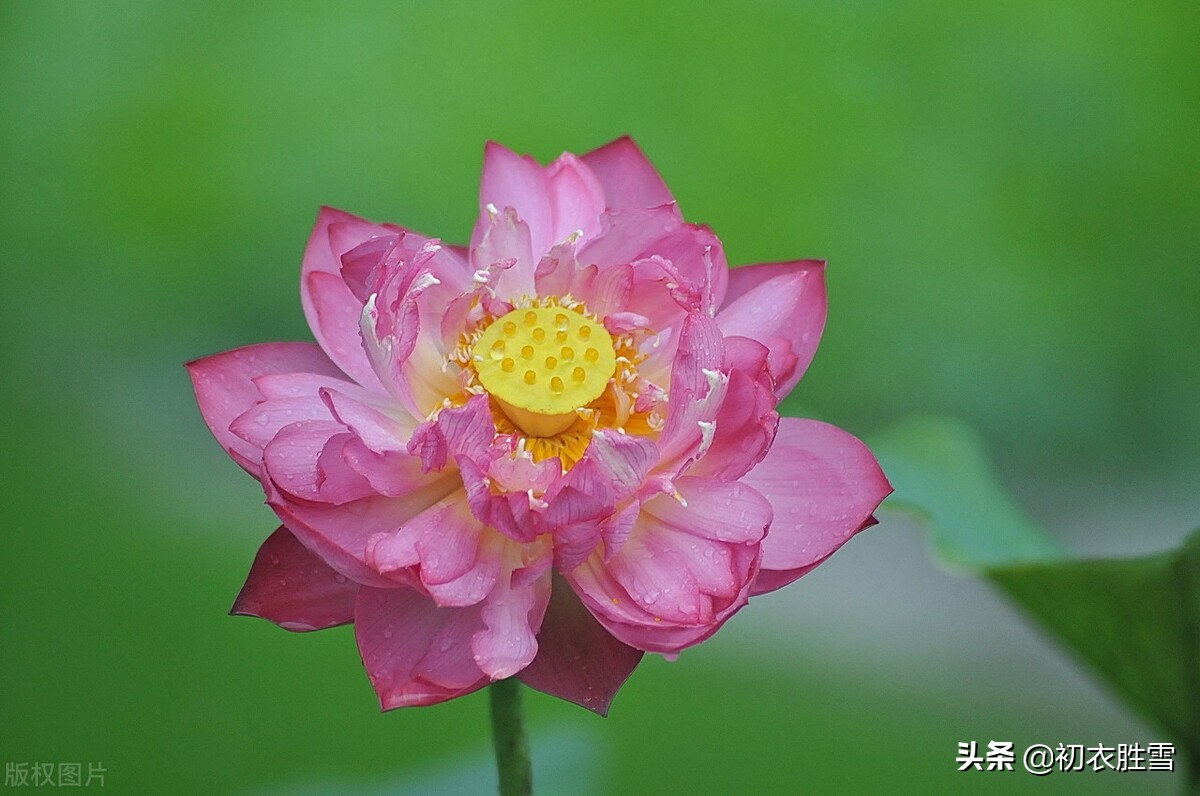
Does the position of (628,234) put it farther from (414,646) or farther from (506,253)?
(414,646)

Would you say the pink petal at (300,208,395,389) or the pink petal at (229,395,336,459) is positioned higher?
the pink petal at (300,208,395,389)

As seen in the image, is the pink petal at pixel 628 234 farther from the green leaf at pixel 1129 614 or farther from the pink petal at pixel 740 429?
the green leaf at pixel 1129 614

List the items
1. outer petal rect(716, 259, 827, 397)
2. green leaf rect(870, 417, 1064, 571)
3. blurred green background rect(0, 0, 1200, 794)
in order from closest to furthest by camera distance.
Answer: outer petal rect(716, 259, 827, 397) → green leaf rect(870, 417, 1064, 571) → blurred green background rect(0, 0, 1200, 794)

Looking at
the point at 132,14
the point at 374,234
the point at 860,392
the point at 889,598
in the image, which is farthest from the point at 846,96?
the point at 374,234

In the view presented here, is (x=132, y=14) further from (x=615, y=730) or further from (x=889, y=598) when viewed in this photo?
(x=889, y=598)

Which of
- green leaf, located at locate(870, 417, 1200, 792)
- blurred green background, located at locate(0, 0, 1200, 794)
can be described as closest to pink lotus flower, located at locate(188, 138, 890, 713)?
green leaf, located at locate(870, 417, 1200, 792)

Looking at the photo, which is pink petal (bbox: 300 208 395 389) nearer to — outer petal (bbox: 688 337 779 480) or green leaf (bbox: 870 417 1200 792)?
outer petal (bbox: 688 337 779 480)

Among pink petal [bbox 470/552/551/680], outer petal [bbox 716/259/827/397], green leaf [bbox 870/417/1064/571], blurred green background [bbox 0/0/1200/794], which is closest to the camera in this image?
pink petal [bbox 470/552/551/680]
